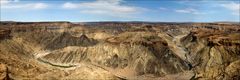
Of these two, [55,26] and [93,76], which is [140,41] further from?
[55,26]

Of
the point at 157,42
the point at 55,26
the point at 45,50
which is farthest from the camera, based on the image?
the point at 55,26

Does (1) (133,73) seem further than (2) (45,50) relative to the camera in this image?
No

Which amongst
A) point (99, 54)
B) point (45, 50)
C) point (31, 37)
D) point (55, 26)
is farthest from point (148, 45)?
→ point (55, 26)

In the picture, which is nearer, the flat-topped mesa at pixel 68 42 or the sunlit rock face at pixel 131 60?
the sunlit rock face at pixel 131 60

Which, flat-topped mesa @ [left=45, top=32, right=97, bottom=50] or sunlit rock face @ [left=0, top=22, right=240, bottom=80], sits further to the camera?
flat-topped mesa @ [left=45, top=32, right=97, bottom=50]

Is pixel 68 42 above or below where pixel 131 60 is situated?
above

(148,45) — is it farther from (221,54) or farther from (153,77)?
(221,54)

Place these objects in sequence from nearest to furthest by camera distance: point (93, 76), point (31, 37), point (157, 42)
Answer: point (93, 76)
point (157, 42)
point (31, 37)

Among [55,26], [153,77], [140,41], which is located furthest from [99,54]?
[55,26]

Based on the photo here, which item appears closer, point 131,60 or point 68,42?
point 131,60

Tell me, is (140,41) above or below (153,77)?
above
